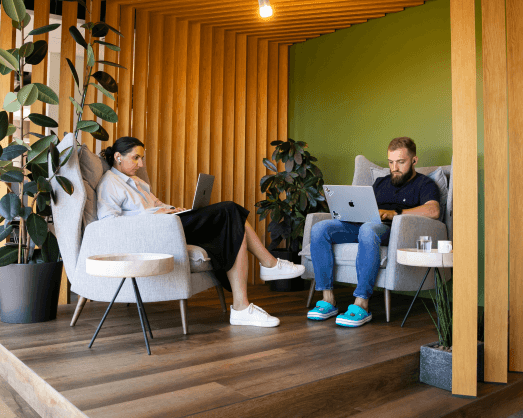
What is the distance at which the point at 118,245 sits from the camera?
2.41 metres

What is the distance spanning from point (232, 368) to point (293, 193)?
2.29 metres

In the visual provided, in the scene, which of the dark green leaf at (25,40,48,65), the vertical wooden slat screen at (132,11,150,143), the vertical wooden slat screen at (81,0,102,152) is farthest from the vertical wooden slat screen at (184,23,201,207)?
the dark green leaf at (25,40,48,65)

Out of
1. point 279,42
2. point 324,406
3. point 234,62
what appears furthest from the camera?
point 279,42

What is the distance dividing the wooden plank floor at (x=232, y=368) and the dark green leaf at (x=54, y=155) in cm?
88

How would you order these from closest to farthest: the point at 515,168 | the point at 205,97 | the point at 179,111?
the point at 515,168 → the point at 179,111 → the point at 205,97

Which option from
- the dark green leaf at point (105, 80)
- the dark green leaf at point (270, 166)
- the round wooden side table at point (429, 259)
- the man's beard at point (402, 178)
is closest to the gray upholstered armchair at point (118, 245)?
the dark green leaf at point (105, 80)

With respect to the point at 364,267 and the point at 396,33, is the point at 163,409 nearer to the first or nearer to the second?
the point at 364,267

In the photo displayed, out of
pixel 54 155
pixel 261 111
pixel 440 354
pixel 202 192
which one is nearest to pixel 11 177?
pixel 54 155

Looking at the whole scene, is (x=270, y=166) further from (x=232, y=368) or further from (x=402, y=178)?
(x=232, y=368)

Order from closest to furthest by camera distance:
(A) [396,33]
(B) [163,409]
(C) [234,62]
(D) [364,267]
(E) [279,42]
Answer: (B) [163,409], (D) [364,267], (A) [396,33], (C) [234,62], (E) [279,42]

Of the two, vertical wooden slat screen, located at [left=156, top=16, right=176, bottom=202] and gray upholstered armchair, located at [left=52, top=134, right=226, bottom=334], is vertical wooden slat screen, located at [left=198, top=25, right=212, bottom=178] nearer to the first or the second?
vertical wooden slat screen, located at [left=156, top=16, right=176, bottom=202]

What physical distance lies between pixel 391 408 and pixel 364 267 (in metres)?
1.03

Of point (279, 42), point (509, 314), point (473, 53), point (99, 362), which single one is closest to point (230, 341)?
Answer: point (99, 362)

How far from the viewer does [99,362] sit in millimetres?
1909
